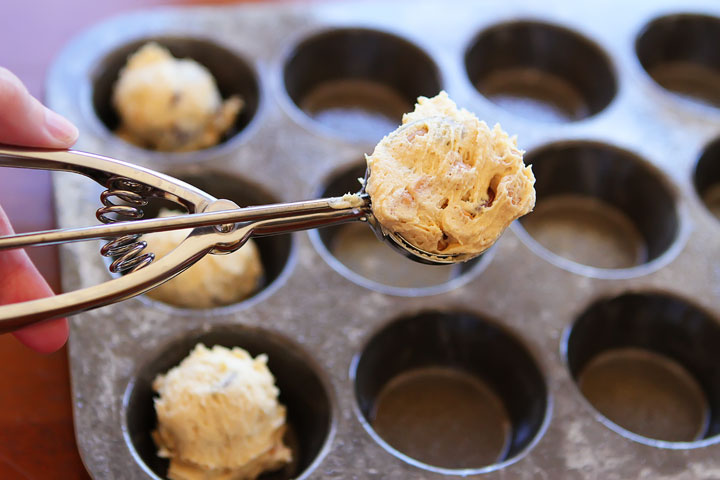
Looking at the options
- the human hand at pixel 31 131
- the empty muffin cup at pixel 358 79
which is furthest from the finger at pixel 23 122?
the empty muffin cup at pixel 358 79

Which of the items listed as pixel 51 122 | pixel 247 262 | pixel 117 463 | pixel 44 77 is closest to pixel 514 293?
pixel 247 262

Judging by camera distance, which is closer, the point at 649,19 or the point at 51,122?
the point at 51,122

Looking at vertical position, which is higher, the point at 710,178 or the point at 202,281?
the point at 202,281

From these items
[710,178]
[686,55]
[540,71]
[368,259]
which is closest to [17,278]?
[368,259]

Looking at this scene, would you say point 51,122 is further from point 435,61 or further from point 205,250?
point 435,61

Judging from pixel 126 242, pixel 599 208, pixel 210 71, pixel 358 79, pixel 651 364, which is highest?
pixel 126 242

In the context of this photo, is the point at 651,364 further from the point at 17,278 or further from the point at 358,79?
the point at 17,278
